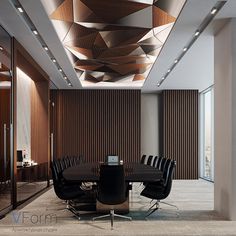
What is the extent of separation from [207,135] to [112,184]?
9.07 metres

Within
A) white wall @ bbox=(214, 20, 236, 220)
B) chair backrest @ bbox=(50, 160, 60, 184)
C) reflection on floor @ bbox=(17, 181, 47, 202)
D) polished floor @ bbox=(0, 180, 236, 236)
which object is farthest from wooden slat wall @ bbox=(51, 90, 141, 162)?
white wall @ bbox=(214, 20, 236, 220)

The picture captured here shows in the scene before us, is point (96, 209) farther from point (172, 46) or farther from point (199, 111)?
point (199, 111)

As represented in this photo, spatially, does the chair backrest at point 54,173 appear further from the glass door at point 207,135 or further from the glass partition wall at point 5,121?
the glass door at point 207,135

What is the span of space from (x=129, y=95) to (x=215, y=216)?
8156mm

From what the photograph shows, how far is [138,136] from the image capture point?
14.5m

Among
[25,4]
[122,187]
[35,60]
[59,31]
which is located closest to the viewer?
[25,4]

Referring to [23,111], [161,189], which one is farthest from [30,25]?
[23,111]

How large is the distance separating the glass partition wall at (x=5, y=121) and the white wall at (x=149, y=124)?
28.1 ft

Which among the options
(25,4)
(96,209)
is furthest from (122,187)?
(25,4)

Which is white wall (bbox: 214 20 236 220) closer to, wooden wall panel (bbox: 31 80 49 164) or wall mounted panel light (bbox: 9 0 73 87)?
wall mounted panel light (bbox: 9 0 73 87)

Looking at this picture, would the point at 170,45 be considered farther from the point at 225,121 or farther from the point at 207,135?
the point at 207,135

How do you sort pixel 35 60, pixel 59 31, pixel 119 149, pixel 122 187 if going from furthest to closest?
pixel 119 149 → pixel 35 60 → pixel 59 31 → pixel 122 187

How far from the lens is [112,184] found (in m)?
6.12

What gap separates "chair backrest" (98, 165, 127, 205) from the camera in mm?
6098
